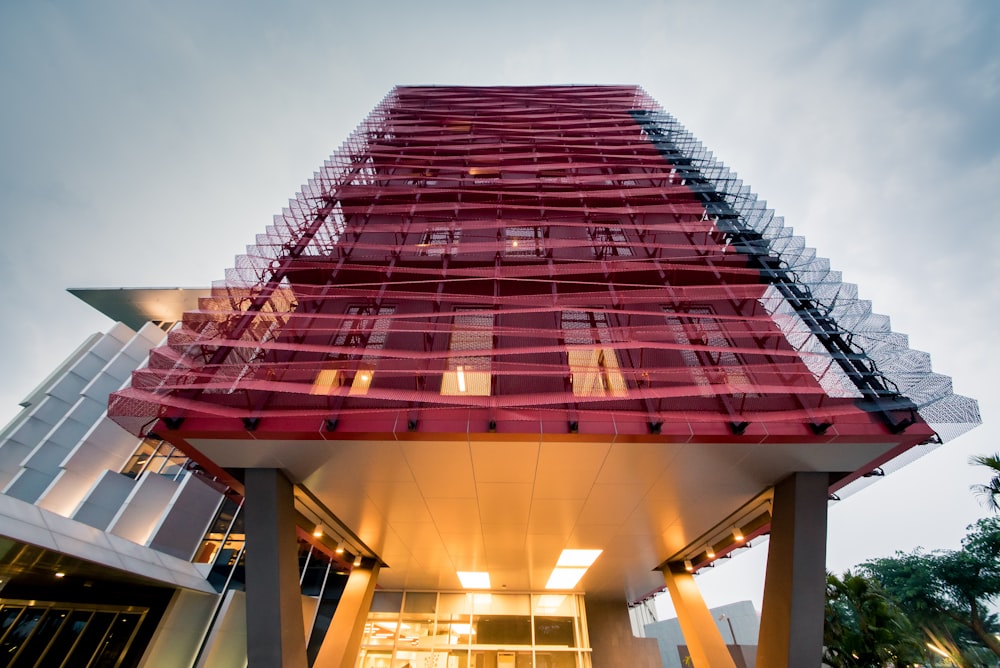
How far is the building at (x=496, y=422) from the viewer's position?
19.2ft

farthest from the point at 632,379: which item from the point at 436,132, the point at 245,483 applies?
the point at 436,132

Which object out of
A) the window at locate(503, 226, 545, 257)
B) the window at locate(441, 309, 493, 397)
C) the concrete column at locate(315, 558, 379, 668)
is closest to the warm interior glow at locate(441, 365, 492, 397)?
the window at locate(441, 309, 493, 397)

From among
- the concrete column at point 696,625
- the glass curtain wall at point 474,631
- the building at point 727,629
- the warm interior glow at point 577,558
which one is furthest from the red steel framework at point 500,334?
the building at point 727,629

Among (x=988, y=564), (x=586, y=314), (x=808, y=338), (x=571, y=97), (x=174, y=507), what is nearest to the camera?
(x=808, y=338)

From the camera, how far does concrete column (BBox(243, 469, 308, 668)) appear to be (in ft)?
18.7

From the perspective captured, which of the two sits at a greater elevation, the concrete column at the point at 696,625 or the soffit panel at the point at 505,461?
the soffit panel at the point at 505,461

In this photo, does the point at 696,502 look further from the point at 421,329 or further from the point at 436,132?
the point at 436,132

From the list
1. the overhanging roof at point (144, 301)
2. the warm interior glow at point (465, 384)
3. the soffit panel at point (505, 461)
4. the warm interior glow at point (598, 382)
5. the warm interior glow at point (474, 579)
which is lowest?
the soffit panel at point (505, 461)

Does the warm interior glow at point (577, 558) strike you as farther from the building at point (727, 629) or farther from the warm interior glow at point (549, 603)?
the building at point (727, 629)

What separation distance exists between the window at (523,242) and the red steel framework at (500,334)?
0.22 ft

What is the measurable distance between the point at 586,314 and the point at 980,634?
41.1 meters

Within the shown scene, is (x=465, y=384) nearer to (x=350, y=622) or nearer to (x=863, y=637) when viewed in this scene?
(x=350, y=622)

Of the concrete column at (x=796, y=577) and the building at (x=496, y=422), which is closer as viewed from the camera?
the concrete column at (x=796, y=577)

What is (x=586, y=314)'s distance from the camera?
339 inches
